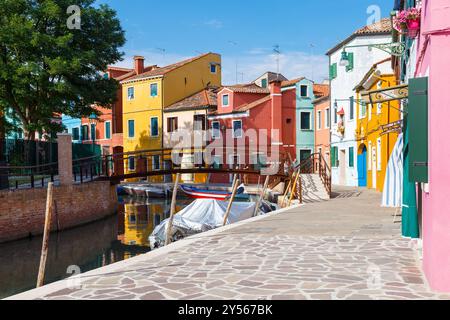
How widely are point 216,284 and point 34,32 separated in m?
20.6

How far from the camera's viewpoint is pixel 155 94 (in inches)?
1732

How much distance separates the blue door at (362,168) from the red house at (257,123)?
907 cm

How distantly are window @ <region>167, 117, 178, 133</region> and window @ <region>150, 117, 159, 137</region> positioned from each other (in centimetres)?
142

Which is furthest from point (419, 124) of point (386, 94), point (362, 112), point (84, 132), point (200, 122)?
point (84, 132)

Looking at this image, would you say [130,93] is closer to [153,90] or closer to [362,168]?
[153,90]

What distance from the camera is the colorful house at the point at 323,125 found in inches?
1416

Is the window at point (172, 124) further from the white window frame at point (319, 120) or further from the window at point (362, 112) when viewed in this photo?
the window at point (362, 112)

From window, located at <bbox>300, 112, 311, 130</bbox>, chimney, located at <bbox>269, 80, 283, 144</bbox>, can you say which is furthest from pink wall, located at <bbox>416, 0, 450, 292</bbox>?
window, located at <bbox>300, 112, 311, 130</bbox>

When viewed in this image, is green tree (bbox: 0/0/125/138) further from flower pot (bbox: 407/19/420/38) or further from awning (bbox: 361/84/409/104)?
flower pot (bbox: 407/19/420/38)

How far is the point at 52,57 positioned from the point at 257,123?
18.9 metres

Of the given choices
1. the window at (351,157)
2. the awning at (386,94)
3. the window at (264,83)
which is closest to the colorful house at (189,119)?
the window at (264,83)

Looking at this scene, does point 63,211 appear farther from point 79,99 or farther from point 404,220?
point 404,220

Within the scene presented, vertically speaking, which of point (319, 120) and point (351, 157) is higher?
point (319, 120)

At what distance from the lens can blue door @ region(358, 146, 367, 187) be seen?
29.7 m
